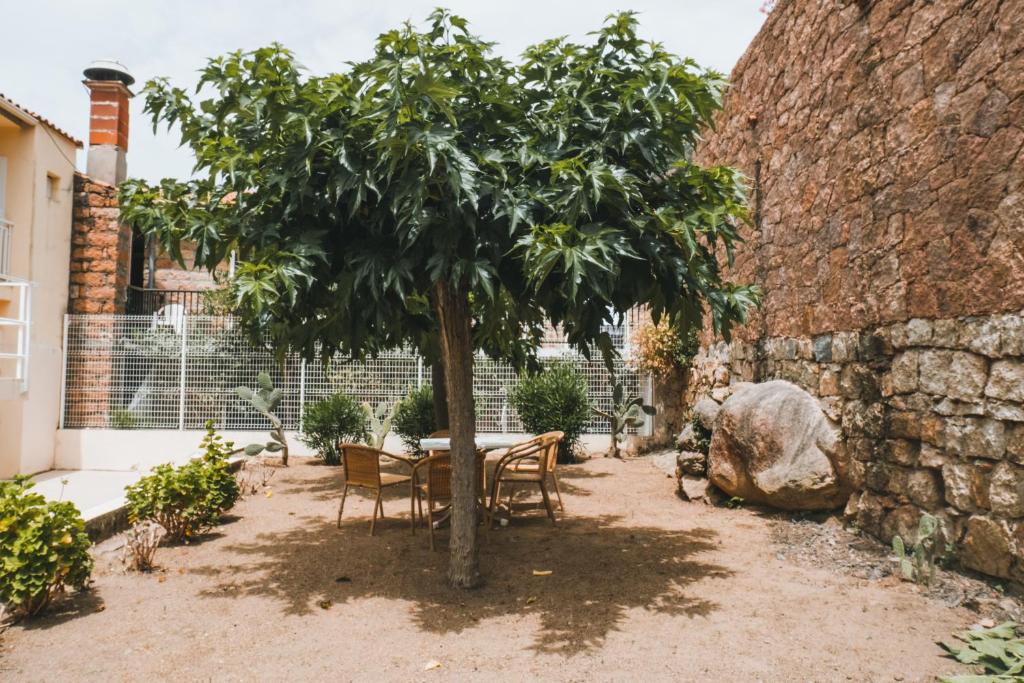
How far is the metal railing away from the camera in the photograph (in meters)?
13.6

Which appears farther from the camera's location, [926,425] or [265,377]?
[265,377]

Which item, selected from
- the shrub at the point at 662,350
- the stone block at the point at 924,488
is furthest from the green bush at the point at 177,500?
the shrub at the point at 662,350

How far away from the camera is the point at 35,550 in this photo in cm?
401

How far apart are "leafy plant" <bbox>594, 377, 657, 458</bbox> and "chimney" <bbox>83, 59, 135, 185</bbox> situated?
944cm

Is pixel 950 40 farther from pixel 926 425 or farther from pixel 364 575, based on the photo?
pixel 364 575

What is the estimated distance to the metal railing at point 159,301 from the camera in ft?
44.5

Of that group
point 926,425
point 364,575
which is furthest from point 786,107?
point 364,575

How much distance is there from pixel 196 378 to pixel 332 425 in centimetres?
247

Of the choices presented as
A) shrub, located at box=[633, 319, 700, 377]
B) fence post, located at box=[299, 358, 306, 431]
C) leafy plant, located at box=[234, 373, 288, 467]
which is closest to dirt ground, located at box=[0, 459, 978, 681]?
leafy plant, located at box=[234, 373, 288, 467]

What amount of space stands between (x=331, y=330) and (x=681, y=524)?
352cm

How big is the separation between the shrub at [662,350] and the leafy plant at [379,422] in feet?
12.1

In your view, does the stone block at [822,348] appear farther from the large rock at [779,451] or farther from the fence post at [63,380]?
the fence post at [63,380]

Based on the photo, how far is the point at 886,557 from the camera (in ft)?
16.6

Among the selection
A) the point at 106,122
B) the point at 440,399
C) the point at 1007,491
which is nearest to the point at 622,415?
the point at 440,399
